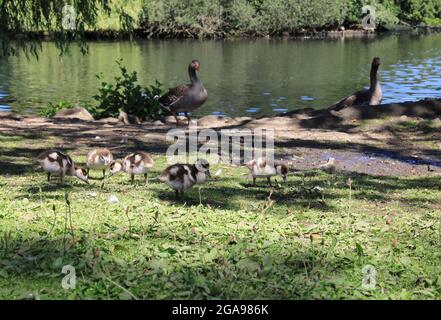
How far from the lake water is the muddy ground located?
14.5ft

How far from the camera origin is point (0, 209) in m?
7.34

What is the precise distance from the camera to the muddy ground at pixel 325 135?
41.5 ft

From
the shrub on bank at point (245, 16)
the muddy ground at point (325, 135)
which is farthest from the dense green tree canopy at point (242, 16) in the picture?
the muddy ground at point (325, 135)

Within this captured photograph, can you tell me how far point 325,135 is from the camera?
51.7 feet

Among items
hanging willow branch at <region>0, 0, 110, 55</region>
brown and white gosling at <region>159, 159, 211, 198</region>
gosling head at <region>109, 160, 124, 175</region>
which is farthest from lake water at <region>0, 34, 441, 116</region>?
brown and white gosling at <region>159, 159, 211, 198</region>

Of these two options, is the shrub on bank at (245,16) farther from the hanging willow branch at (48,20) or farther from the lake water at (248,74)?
the hanging willow branch at (48,20)

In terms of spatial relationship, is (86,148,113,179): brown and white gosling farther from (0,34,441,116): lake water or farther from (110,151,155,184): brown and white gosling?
(0,34,441,116): lake water

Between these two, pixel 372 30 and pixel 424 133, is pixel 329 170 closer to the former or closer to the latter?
pixel 424 133

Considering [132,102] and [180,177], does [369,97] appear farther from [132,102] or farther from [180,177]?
[180,177]

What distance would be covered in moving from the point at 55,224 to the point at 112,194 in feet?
6.69

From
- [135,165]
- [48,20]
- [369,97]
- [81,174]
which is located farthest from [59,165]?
[369,97]

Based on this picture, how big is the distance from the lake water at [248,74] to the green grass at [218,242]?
12.6 m

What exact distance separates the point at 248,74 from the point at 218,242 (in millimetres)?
38600

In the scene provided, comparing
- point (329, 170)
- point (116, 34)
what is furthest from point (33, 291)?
point (116, 34)
